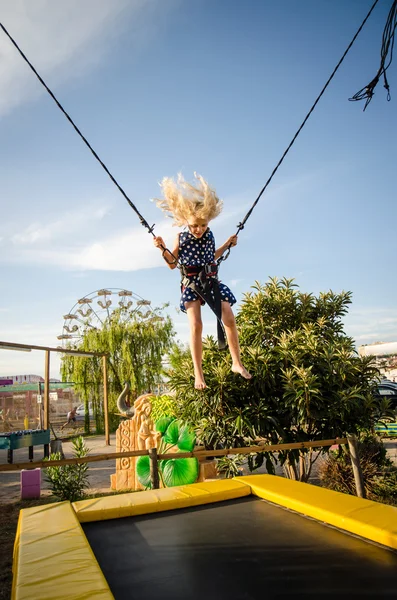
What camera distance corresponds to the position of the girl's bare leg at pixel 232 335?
2.88 meters

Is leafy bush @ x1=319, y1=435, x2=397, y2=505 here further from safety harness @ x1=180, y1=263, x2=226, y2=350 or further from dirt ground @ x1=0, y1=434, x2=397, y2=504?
safety harness @ x1=180, y1=263, x2=226, y2=350

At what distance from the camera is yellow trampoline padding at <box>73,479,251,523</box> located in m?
2.54

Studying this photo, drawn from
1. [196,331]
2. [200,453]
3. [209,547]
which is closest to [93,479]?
[200,453]

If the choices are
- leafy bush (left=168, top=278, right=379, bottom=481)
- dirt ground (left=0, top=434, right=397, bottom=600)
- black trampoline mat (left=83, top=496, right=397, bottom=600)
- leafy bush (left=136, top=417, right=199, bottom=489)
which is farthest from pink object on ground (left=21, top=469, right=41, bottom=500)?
black trampoline mat (left=83, top=496, right=397, bottom=600)

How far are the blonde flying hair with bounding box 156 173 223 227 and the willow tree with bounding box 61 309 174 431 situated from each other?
11709 millimetres

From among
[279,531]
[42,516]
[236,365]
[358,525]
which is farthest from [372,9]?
[42,516]

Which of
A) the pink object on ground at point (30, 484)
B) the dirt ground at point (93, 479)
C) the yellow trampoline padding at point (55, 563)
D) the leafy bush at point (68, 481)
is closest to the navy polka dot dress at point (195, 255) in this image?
the yellow trampoline padding at point (55, 563)

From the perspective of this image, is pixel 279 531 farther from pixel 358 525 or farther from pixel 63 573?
pixel 63 573

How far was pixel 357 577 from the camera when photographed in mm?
1614

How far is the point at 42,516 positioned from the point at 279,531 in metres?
1.23

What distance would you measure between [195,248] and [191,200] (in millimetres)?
316

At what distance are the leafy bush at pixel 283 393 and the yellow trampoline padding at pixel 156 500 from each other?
22.1 inches

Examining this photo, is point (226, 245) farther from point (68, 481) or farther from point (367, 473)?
point (68, 481)

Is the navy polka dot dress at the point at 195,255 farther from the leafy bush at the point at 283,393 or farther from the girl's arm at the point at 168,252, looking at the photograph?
the leafy bush at the point at 283,393
